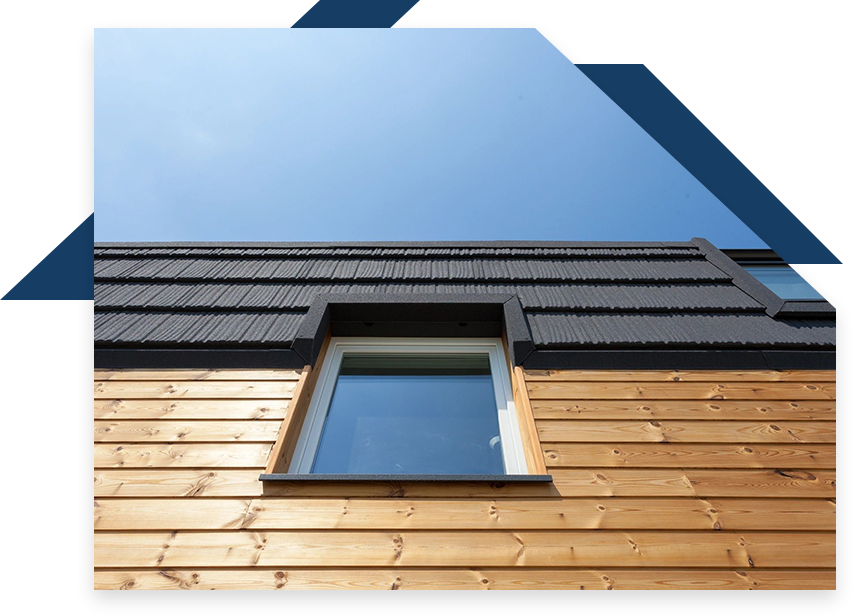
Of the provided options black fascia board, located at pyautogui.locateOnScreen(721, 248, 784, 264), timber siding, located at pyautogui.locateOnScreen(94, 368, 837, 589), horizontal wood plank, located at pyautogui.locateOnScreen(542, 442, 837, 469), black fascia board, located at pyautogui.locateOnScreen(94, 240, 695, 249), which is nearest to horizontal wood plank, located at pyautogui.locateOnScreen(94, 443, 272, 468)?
timber siding, located at pyautogui.locateOnScreen(94, 368, 837, 589)

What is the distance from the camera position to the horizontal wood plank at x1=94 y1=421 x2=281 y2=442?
7.45ft

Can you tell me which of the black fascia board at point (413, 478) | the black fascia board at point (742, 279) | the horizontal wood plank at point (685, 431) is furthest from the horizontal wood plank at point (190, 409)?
the black fascia board at point (742, 279)

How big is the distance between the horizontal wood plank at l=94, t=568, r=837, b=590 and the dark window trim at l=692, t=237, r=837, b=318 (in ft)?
5.71

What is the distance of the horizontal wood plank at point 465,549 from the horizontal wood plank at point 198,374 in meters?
0.95

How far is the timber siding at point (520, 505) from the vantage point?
1726mm

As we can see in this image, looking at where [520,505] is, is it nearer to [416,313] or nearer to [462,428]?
[462,428]

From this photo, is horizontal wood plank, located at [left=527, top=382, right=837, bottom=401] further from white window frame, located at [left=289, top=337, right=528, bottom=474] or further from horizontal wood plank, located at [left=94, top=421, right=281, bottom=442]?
horizontal wood plank, located at [left=94, top=421, right=281, bottom=442]

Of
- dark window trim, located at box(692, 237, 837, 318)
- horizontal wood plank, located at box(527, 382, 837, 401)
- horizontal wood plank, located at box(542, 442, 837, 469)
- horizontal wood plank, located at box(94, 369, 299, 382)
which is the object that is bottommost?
horizontal wood plank, located at box(542, 442, 837, 469)

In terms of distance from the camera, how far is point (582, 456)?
2.16 m

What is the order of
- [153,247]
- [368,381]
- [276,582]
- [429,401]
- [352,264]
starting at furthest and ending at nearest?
[153,247] → [352,264] → [368,381] → [429,401] → [276,582]

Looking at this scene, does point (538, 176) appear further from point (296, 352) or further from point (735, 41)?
point (735, 41)

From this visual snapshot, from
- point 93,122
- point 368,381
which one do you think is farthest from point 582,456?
point 93,122

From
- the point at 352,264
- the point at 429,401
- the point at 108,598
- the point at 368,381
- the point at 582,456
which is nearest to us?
the point at 108,598

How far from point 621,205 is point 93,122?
491cm
